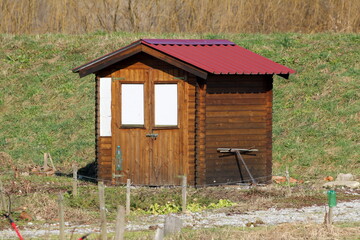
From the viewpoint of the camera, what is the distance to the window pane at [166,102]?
59.5 feet

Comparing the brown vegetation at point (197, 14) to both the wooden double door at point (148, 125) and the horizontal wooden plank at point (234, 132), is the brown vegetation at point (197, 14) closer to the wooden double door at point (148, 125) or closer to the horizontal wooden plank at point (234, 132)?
the horizontal wooden plank at point (234, 132)

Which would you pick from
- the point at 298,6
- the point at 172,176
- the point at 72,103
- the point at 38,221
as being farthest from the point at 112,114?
the point at 298,6

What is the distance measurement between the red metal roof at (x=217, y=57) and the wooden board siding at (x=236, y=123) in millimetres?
352

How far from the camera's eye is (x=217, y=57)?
19.1 meters

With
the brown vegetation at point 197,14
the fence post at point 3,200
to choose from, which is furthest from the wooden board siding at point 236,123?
the brown vegetation at point 197,14

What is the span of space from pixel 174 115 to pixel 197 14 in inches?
661

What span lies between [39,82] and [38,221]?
19.2m

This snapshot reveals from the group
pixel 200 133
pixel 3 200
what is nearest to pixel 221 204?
pixel 200 133

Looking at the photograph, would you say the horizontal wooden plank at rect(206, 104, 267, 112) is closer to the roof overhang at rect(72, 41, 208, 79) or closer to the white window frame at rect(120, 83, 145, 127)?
the roof overhang at rect(72, 41, 208, 79)

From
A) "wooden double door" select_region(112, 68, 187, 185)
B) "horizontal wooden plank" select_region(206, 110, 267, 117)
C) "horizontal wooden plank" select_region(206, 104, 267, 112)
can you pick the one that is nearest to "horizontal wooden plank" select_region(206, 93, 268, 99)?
"horizontal wooden plank" select_region(206, 104, 267, 112)

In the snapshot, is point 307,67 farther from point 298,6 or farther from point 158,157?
point 158,157

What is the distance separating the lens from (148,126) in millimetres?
18266

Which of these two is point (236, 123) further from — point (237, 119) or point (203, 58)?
point (203, 58)

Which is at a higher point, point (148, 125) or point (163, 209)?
point (148, 125)
